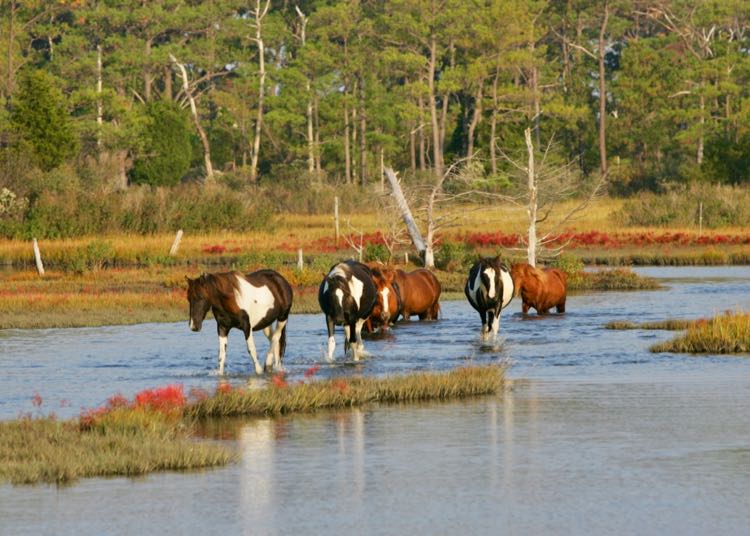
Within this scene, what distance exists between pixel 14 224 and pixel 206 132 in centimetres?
3992

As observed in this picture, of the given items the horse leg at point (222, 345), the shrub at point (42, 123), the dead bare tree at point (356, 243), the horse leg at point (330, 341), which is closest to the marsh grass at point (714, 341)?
the horse leg at point (330, 341)

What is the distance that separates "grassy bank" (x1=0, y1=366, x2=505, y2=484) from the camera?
13.7m

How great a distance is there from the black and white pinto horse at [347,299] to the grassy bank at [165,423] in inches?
94.0

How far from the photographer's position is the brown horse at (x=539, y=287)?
3111cm

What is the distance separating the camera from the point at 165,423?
15562mm

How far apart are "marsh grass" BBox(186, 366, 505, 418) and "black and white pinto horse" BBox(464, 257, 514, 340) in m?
5.26

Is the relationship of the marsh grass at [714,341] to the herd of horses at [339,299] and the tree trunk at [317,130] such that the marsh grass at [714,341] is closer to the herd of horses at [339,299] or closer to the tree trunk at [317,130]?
the herd of horses at [339,299]

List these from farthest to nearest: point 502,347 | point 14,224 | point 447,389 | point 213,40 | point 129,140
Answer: point 213,40 < point 129,140 < point 14,224 < point 502,347 < point 447,389

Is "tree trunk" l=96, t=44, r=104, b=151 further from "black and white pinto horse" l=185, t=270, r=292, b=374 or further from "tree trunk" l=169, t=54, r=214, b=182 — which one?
"black and white pinto horse" l=185, t=270, r=292, b=374

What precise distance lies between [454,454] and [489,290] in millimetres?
10817

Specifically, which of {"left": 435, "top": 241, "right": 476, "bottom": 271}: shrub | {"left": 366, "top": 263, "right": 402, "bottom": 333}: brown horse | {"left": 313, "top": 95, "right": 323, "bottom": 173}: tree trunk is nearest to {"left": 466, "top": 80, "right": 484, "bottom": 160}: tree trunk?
{"left": 313, "top": 95, "right": 323, "bottom": 173}: tree trunk

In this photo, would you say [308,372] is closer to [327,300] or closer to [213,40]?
[327,300]

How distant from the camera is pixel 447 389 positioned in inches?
749

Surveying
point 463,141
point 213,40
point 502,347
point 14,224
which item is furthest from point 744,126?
point 502,347
